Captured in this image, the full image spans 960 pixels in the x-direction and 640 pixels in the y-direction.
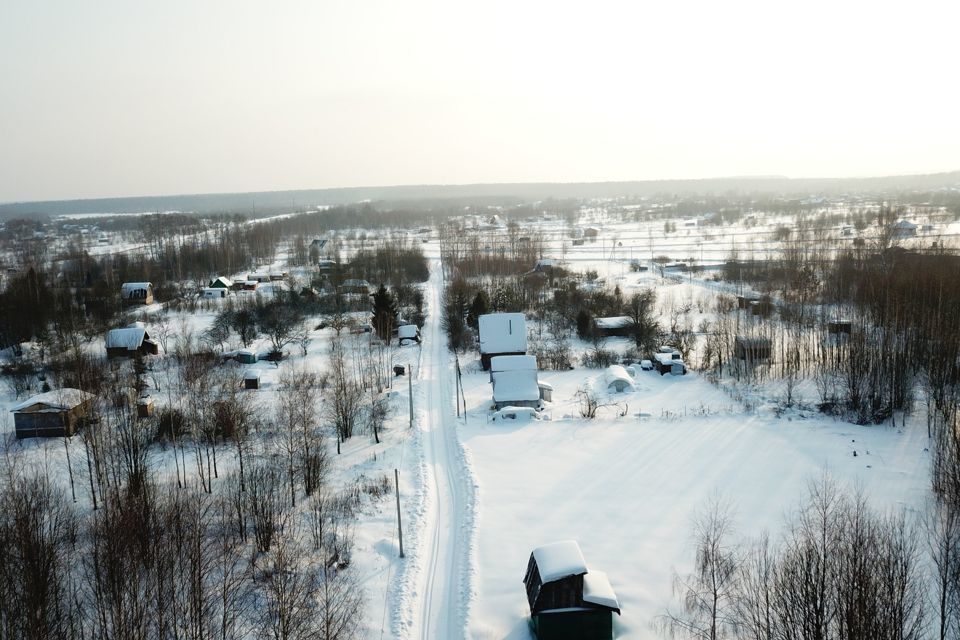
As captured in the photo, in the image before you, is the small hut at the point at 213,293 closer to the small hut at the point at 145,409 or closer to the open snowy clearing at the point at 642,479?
the small hut at the point at 145,409

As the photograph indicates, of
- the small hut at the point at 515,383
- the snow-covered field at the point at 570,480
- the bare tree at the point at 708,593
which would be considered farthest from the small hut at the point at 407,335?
the bare tree at the point at 708,593

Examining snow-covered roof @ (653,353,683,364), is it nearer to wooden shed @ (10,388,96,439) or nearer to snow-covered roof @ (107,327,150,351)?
wooden shed @ (10,388,96,439)

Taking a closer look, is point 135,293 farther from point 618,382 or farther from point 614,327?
point 618,382

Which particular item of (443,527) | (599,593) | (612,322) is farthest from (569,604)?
(612,322)

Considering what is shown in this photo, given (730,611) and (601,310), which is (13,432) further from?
(601,310)

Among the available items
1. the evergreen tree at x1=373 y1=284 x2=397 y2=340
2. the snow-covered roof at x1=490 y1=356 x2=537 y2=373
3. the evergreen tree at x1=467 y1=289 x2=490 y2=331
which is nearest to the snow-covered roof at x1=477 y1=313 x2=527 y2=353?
the snow-covered roof at x1=490 y1=356 x2=537 y2=373
